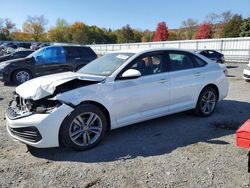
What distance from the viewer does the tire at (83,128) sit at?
394 centimetres

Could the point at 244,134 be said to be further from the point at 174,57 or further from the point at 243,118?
the point at 243,118

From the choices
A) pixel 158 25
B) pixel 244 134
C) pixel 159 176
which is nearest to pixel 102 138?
pixel 159 176

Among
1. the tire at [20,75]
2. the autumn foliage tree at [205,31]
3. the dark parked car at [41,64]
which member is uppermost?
the autumn foliage tree at [205,31]

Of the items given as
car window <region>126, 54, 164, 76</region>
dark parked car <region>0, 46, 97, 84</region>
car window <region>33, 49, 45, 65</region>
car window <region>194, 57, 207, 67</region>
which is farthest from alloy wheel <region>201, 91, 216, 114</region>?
car window <region>33, 49, 45, 65</region>

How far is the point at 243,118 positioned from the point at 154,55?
8.45 feet

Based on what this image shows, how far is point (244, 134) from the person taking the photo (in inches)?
110

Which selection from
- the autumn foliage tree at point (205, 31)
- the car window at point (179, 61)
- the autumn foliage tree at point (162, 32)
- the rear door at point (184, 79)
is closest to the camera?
the rear door at point (184, 79)

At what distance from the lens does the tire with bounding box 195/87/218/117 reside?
18.9 feet

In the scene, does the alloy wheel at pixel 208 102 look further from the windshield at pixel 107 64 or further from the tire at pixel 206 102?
the windshield at pixel 107 64

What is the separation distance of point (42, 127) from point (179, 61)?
3166mm

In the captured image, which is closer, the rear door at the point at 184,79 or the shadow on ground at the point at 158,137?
the shadow on ground at the point at 158,137

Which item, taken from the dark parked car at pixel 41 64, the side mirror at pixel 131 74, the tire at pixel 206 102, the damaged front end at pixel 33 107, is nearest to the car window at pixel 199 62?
the tire at pixel 206 102

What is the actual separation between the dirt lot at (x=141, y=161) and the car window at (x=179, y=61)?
1.24 meters

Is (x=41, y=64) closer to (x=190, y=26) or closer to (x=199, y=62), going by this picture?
(x=199, y=62)
